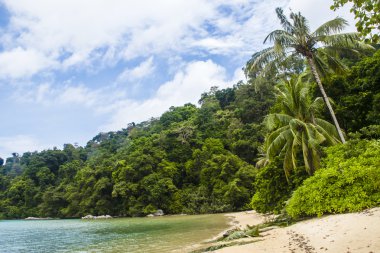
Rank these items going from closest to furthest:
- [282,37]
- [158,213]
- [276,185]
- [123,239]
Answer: [282,37] < [276,185] < [123,239] < [158,213]

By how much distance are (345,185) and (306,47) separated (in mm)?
7344

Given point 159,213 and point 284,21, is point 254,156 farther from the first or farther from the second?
point 284,21

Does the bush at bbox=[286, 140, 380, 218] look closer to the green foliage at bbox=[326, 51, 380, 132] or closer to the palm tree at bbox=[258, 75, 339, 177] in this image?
the palm tree at bbox=[258, 75, 339, 177]

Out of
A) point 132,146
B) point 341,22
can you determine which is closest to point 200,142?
point 132,146

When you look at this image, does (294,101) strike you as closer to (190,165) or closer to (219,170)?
(219,170)

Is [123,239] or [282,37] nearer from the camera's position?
[282,37]

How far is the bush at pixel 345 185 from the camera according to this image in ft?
36.1

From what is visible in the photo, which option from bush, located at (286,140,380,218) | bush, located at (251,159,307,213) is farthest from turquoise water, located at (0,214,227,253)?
bush, located at (286,140,380,218)

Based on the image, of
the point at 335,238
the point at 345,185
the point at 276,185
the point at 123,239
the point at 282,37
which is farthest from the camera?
the point at 123,239

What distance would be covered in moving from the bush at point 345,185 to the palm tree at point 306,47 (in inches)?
77.1

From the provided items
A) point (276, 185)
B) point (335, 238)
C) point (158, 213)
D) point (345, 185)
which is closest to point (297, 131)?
point (276, 185)

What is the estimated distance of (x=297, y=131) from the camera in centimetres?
1689

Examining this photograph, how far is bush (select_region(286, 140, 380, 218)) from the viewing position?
11016mm

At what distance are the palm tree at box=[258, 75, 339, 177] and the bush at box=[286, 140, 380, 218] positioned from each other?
1880 mm
